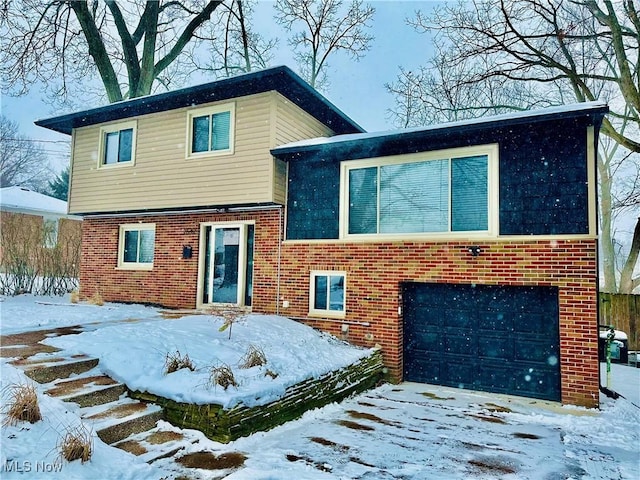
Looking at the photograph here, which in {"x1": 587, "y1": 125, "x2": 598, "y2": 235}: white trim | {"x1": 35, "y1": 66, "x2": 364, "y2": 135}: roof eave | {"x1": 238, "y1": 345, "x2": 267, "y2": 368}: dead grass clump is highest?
{"x1": 35, "y1": 66, "x2": 364, "y2": 135}: roof eave

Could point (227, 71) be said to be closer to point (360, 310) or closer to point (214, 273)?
point (214, 273)

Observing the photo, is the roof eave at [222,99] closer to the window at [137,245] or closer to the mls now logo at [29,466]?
the window at [137,245]

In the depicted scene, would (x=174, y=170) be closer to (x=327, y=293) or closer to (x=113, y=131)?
(x=113, y=131)

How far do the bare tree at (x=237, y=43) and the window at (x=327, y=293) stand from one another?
1409cm

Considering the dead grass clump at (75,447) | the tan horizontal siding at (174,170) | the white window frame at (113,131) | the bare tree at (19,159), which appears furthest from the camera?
the bare tree at (19,159)

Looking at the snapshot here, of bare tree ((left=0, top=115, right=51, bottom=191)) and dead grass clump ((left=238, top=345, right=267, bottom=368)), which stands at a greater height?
bare tree ((left=0, top=115, right=51, bottom=191))

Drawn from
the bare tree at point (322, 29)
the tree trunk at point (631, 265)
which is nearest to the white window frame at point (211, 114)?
the bare tree at point (322, 29)

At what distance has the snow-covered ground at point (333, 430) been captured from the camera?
345 centimetres

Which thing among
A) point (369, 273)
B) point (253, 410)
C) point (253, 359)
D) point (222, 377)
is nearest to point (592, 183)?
point (369, 273)

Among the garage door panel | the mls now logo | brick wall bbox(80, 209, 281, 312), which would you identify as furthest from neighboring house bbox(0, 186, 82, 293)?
the garage door panel

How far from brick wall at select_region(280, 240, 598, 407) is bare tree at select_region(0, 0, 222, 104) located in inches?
475

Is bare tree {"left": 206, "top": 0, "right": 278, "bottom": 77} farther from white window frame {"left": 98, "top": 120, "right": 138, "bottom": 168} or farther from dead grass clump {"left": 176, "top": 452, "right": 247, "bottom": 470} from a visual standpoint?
dead grass clump {"left": 176, "top": 452, "right": 247, "bottom": 470}

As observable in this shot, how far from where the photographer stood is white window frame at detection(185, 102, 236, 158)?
9070 millimetres

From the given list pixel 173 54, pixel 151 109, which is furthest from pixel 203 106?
pixel 173 54
